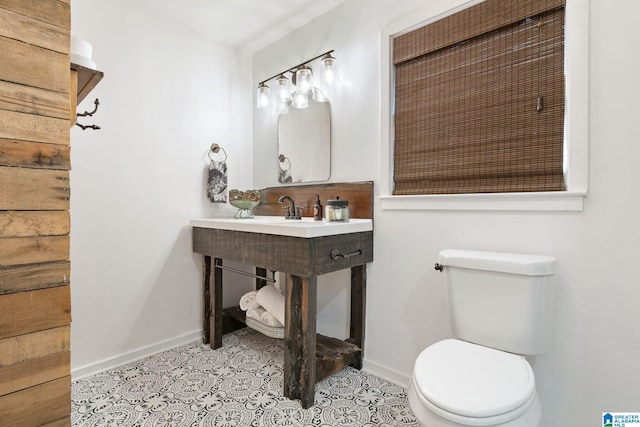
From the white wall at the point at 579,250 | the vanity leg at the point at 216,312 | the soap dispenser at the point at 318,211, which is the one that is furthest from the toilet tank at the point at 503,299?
the vanity leg at the point at 216,312

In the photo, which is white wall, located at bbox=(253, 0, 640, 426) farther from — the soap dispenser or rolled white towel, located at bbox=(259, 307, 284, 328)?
rolled white towel, located at bbox=(259, 307, 284, 328)

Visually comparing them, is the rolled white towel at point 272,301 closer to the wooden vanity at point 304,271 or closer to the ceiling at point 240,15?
the wooden vanity at point 304,271

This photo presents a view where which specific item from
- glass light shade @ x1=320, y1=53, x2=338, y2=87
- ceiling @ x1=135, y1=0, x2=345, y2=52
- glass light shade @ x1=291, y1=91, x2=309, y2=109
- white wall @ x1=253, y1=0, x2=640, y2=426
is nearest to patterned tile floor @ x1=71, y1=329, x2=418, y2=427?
white wall @ x1=253, y1=0, x2=640, y2=426

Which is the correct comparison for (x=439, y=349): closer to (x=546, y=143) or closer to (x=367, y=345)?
(x=367, y=345)

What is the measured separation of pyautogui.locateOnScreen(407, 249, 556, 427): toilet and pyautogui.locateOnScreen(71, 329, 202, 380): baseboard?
1.78 metres

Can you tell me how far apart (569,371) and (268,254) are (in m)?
1.42

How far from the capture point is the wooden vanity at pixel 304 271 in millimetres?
1679

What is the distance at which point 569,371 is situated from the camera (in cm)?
137

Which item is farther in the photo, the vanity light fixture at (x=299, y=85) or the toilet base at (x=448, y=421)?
the vanity light fixture at (x=299, y=85)

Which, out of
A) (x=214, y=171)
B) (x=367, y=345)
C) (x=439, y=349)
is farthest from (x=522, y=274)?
(x=214, y=171)

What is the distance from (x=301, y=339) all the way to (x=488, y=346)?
854 mm

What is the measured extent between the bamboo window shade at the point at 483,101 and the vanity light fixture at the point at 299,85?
427 mm

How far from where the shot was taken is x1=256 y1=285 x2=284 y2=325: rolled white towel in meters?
2.06

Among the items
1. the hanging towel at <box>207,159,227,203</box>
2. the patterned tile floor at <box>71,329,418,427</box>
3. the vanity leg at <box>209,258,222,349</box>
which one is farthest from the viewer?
the hanging towel at <box>207,159,227,203</box>
